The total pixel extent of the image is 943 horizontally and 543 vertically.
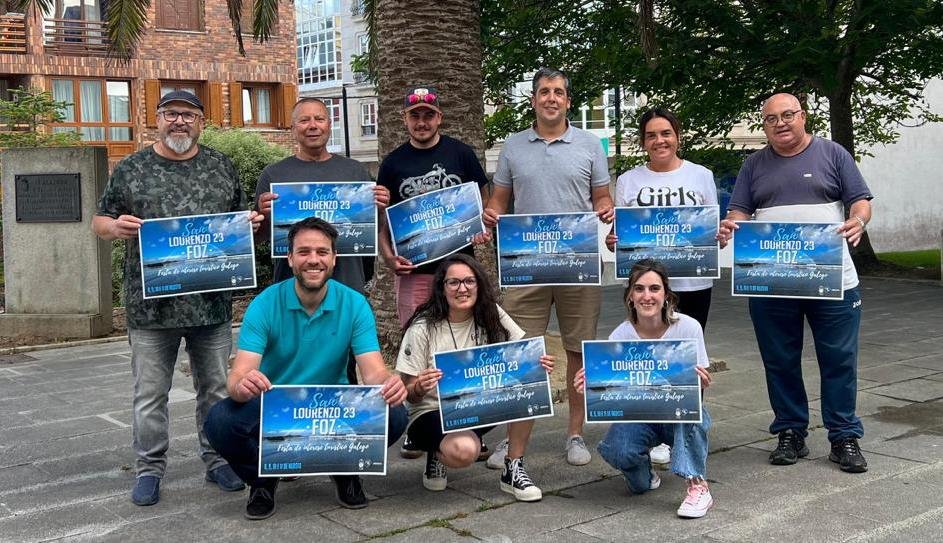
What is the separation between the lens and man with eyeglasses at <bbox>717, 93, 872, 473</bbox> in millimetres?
5574

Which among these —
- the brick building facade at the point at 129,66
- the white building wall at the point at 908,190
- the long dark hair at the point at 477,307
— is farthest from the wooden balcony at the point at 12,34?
the long dark hair at the point at 477,307

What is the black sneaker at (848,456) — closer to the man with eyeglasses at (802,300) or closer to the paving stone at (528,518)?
the man with eyeglasses at (802,300)

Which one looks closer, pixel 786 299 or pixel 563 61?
pixel 786 299

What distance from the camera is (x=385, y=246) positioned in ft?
19.4

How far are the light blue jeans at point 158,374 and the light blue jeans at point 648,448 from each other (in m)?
2.09

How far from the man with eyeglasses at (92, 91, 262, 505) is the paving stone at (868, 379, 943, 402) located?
4746 mm

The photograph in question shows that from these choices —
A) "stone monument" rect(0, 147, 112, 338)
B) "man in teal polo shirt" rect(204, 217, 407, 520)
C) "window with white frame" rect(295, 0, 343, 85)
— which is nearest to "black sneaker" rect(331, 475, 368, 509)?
"man in teal polo shirt" rect(204, 217, 407, 520)

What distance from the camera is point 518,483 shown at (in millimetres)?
5195

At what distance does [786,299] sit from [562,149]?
58.1 inches

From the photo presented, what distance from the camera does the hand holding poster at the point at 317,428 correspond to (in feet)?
15.5

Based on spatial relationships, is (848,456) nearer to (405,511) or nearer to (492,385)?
(492,385)

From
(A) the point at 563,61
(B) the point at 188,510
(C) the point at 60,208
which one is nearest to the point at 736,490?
(B) the point at 188,510

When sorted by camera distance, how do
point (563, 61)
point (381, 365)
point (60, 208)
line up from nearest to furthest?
point (381, 365) < point (60, 208) < point (563, 61)

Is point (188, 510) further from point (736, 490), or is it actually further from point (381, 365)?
point (736, 490)
